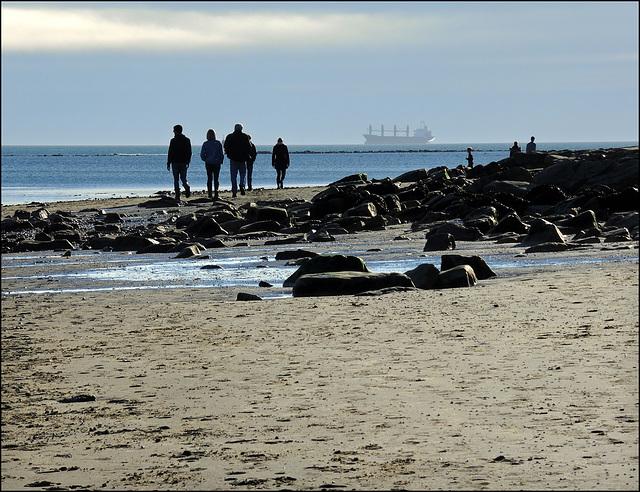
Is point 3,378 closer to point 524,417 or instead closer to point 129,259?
point 524,417

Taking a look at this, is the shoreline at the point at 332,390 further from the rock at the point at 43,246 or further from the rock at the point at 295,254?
the rock at the point at 43,246

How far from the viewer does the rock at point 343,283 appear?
10.5 metres

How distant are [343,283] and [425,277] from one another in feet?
3.03

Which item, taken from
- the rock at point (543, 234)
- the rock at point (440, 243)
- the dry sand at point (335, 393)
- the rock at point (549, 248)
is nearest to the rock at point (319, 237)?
the rock at point (440, 243)

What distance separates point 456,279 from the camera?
10.7 meters

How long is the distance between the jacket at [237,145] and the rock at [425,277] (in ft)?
53.4

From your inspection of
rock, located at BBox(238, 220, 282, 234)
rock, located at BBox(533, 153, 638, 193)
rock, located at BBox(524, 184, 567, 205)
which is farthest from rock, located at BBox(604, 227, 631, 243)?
rock, located at BBox(533, 153, 638, 193)

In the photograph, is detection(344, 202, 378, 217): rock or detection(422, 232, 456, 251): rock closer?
detection(422, 232, 456, 251): rock

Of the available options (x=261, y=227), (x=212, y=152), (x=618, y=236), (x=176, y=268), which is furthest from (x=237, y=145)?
(x=618, y=236)

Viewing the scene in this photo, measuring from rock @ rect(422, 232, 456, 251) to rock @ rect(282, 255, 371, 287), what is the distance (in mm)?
3628

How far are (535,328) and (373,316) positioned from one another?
1649 millimetres

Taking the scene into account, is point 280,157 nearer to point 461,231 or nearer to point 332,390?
point 461,231

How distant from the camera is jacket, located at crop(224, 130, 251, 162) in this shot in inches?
1042

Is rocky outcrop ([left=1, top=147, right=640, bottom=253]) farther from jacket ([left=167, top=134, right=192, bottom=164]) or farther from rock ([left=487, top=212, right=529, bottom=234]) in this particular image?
jacket ([left=167, top=134, right=192, bottom=164])
